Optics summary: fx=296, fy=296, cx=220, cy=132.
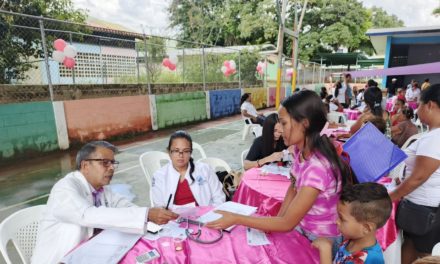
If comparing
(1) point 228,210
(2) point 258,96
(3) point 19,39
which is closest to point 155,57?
(3) point 19,39

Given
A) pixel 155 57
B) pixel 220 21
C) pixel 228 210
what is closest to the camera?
pixel 228 210

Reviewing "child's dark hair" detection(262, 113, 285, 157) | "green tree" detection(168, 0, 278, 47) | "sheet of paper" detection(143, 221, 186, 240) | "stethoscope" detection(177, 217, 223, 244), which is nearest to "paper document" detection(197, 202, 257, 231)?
"stethoscope" detection(177, 217, 223, 244)

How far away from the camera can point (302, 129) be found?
4.90ft

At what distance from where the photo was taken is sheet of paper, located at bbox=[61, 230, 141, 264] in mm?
1437

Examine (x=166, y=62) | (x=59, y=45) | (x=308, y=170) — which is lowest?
(x=308, y=170)

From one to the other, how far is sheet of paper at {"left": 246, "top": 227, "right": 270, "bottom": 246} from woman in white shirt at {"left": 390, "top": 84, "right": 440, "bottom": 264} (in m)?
1.14

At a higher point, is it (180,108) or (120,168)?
(180,108)

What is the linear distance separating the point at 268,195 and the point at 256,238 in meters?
0.83

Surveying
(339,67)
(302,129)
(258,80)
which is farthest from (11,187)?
(339,67)

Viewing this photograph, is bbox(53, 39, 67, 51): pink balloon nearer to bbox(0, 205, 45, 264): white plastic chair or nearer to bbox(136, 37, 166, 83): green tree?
bbox(136, 37, 166, 83): green tree

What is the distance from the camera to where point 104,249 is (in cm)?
152

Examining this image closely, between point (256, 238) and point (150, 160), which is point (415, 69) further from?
point (150, 160)

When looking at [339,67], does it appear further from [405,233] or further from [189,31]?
[405,233]

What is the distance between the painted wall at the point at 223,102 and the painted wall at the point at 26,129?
6683 mm
